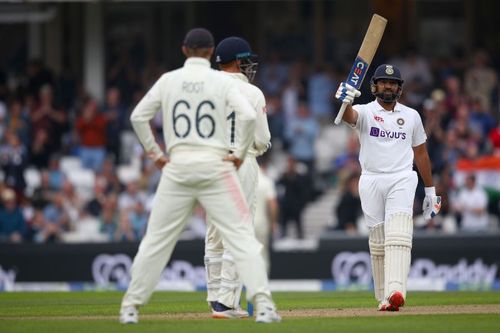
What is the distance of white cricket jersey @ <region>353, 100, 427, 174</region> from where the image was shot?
1058cm

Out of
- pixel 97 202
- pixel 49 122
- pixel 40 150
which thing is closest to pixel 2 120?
pixel 49 122

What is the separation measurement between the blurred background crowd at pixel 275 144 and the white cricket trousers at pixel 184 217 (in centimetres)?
834

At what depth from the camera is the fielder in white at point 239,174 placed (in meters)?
9.84

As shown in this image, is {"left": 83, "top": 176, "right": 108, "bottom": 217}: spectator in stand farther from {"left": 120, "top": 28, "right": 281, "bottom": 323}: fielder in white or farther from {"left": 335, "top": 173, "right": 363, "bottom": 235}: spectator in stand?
{"left": 120, "top": 28, "right": 281, "bottom": 323}: fielder in white

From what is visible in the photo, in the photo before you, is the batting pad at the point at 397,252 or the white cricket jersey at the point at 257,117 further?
the batting pad at the point at 397,252

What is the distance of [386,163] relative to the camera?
10586mm

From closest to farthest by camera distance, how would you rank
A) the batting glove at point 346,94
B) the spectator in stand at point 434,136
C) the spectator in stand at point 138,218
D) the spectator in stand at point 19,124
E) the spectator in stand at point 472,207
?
the batting glove at point 346,94 < the spectator in stand at point 472,207 < the spectator in stand at point 138,218 < the spectator in stand at point 434,136 < the spectator in stand at point 19,124

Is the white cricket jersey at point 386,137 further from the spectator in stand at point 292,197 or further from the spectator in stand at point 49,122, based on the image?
the spectator in stand at point 49,122

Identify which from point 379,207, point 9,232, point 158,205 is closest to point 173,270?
point 9,232

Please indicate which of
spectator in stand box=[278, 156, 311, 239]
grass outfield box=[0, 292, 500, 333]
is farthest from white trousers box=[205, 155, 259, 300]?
spectator in stand box=[278, 156, 311, 239]

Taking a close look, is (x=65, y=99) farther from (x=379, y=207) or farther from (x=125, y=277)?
(x=379, y=207)

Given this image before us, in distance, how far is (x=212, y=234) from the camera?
32.8 ft

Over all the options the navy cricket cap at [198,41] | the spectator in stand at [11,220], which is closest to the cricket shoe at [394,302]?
the navy cricket cap at [198,41]

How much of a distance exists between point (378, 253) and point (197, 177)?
234cm
